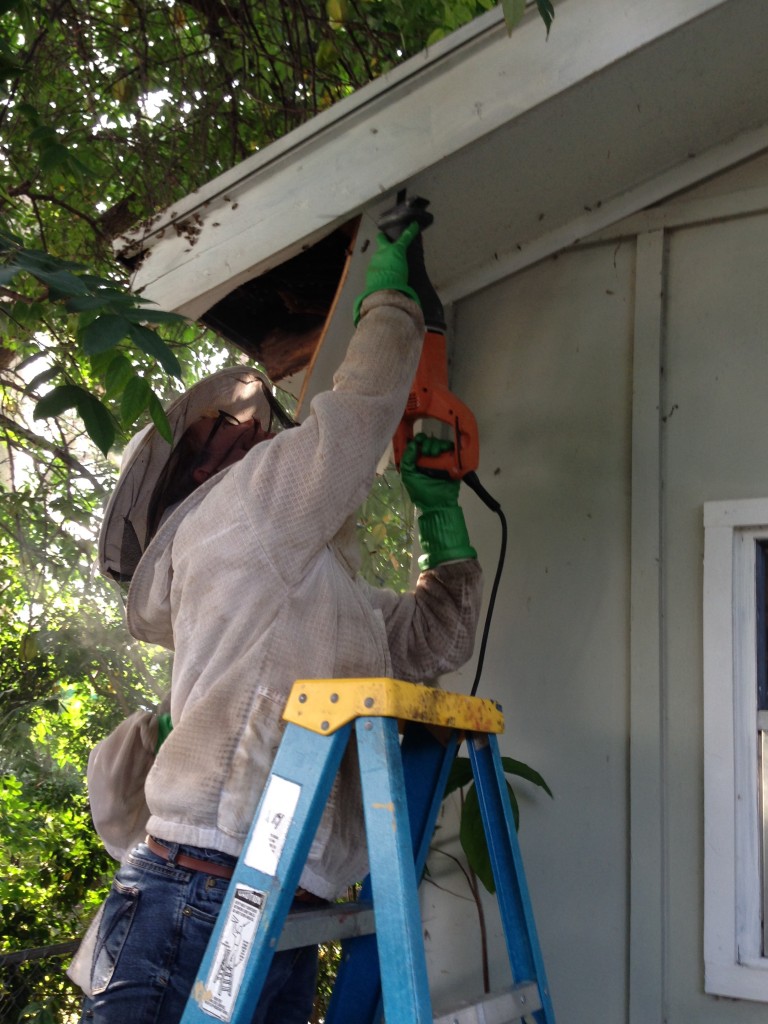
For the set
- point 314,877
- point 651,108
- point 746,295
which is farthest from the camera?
point 746,295

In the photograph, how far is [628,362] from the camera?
227 centimetres

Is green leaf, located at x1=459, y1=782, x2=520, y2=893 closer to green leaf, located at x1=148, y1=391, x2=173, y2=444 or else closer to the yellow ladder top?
the yellow ladder top

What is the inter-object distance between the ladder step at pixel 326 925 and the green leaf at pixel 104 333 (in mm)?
862

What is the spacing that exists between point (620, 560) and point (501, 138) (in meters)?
0.95

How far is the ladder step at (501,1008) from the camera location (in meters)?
1.32

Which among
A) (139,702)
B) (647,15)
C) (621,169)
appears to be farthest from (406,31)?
(139,702)

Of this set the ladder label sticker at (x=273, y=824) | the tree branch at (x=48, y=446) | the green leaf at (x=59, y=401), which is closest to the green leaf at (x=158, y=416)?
the green leaf at (x=59, y=401)

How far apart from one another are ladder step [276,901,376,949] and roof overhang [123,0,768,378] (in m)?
1.28

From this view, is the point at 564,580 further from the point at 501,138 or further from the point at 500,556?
the point at 501,138

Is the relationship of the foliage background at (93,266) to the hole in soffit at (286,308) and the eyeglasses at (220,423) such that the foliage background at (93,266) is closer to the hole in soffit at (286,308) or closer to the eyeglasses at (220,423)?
the eyeglasses at (220,423)

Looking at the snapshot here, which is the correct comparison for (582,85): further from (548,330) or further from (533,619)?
(533,619)

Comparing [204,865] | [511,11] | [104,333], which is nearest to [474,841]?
[204,865]

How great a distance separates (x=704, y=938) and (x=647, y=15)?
1777 millimetres

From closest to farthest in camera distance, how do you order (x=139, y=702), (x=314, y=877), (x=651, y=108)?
1. (x=314, y=877)
2. (x=651, y=108)
3. (x=139, y=702)
